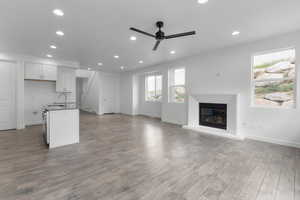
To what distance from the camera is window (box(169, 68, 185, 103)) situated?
6.27 meters

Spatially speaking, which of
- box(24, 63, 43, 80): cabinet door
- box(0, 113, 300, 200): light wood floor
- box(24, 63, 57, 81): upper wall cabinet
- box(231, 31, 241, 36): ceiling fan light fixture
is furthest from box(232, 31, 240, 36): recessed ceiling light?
box(24, 63, 43, 80): cabinet door

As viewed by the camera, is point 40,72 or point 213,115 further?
point 40,72

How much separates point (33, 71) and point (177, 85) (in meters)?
6.14

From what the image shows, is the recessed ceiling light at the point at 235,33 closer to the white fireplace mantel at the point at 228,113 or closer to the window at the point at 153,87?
the white fireplace mantel at the point at 228,113

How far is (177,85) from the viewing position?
6.36 m

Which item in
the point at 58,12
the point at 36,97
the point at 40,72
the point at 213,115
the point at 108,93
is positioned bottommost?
the point at 213,115

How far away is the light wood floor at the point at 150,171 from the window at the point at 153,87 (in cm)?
469

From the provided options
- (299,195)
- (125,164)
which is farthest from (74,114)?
(299,195)

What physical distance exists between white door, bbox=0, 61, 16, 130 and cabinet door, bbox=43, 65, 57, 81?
100cm

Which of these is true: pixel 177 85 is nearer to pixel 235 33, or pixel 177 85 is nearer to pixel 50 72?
pixel 235 33

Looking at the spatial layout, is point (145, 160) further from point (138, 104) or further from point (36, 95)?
point (138, 104)

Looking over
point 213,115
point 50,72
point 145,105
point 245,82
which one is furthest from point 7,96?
point 245,82

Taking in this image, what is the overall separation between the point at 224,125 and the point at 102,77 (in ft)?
25.8

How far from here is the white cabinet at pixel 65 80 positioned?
6.15 metres
